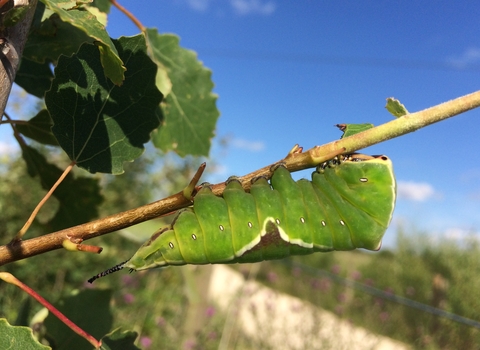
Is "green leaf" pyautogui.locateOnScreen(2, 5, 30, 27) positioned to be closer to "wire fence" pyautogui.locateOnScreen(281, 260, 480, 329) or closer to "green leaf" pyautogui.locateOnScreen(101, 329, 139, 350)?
"green leaf" pyautogui.locateOnScreen(101, 329, 139, 350)

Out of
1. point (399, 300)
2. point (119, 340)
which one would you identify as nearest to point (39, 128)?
point (119, 340)

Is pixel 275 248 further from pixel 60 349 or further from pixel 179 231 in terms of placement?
pixel 60 349

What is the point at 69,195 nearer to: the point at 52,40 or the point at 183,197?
the point at 52,40

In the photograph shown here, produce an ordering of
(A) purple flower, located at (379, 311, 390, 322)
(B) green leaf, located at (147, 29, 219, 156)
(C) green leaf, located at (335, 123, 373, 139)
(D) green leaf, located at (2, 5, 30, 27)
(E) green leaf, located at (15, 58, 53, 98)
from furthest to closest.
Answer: (A) purple flower, located at (379, 311, 390, 322) → (B) green leaf, located at (147, 29, 219, 156) → (E) green leaf, located at (15, 58, 53, 98) → (C) green leaf, located at (335, 123, 373, 139) → (D) green leaf, located at (2, 5, 30, 27)

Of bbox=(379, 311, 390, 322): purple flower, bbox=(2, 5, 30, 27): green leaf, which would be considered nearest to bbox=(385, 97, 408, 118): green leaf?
bbox=(2, 5, 30, 27): green leaf

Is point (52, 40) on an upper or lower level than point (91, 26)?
upper
